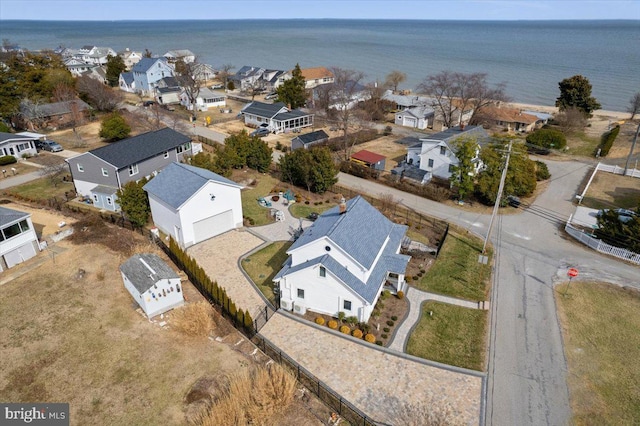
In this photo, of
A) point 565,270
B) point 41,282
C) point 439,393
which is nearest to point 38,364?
point 41,282

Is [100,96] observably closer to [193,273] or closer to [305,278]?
[193,273]

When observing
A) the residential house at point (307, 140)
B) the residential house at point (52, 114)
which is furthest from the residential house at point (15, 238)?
the residential house at point (52, 114)

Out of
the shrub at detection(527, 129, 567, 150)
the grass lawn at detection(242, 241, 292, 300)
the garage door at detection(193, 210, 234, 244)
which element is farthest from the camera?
the shrub at detection(527, 129, 567, 150)

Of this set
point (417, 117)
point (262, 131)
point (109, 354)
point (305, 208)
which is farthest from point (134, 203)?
point (417, 117)

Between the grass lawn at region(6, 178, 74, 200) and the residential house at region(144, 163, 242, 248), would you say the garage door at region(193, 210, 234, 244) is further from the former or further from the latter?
the grass lawn at region(6, 178, 74, 200)

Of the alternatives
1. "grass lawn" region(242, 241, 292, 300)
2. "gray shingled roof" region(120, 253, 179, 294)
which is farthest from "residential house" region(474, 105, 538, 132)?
"gray shingled roof" region(120, 253, 179, 294)

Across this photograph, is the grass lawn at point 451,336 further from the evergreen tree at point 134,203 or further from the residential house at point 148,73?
the residential house at point 148,73
